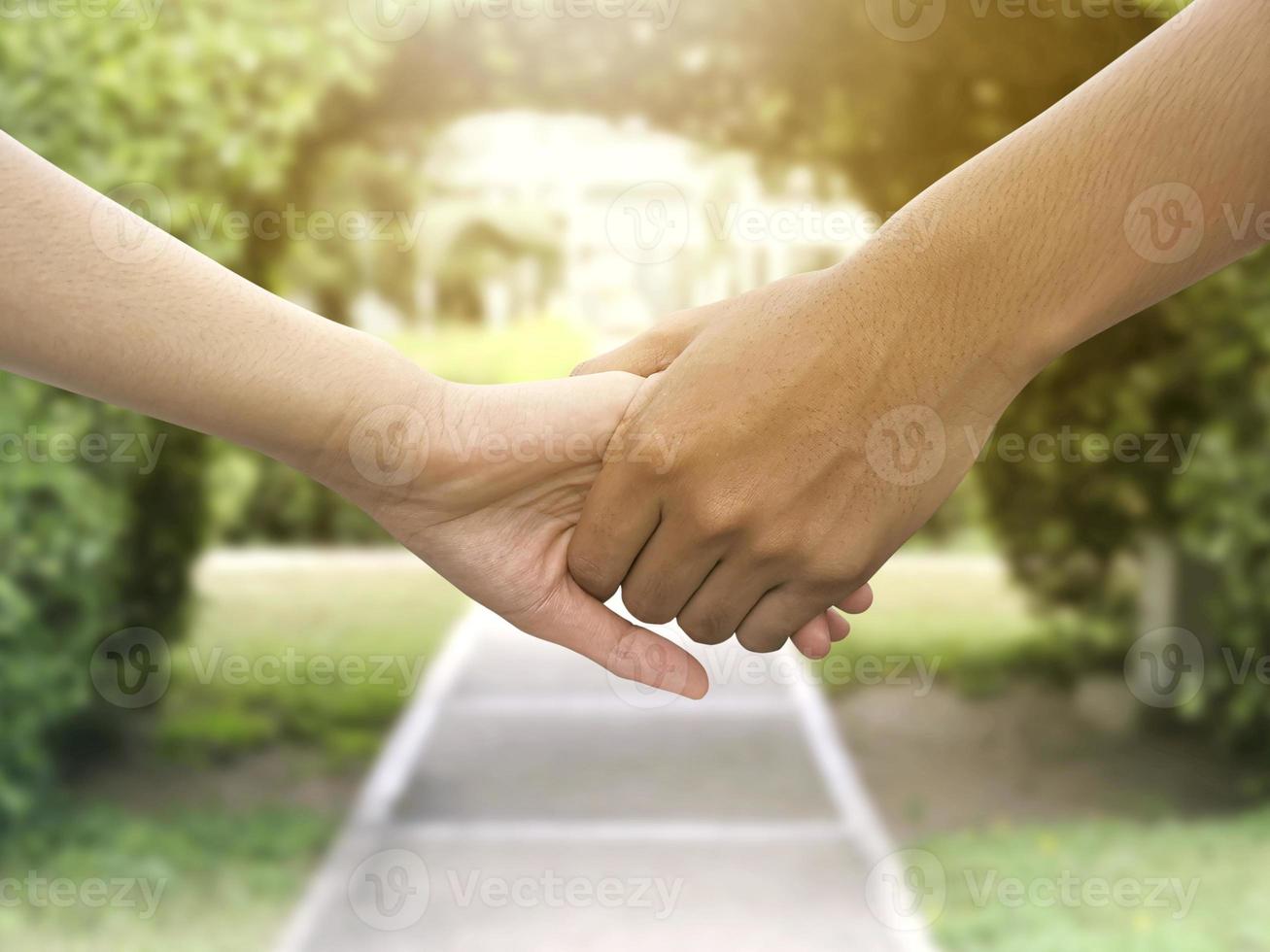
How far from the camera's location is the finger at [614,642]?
163cm

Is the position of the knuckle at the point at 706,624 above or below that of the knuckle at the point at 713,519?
below

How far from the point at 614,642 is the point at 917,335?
614 mm

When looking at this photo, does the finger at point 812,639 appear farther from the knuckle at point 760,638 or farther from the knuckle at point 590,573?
the knuckle at point 590,573

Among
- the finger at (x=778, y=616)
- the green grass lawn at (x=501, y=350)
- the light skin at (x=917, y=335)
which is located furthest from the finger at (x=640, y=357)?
the green grass lawn at (x=501, y=350)

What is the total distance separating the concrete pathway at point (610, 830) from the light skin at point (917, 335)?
5.70ft

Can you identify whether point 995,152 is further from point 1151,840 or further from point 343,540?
point 343,540

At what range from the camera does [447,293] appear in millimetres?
5598

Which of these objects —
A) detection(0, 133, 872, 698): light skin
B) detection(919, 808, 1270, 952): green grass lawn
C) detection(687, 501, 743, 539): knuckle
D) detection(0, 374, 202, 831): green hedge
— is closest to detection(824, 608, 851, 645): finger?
detection(0, 133, 872, 698): light skin

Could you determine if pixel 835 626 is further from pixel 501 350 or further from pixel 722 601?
pixel 501 350

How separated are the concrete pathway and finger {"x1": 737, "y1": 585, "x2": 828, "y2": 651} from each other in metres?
1.62

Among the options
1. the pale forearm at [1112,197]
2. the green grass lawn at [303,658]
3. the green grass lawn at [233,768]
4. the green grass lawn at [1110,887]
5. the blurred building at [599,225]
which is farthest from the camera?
the blurred building at [599,225]

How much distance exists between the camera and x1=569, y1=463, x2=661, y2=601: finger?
5.30 feet

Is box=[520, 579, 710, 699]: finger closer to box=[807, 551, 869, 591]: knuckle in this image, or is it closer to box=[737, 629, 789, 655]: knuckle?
box=[737, 629, 789, 655]: knuckle

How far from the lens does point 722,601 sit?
1.67 meters
